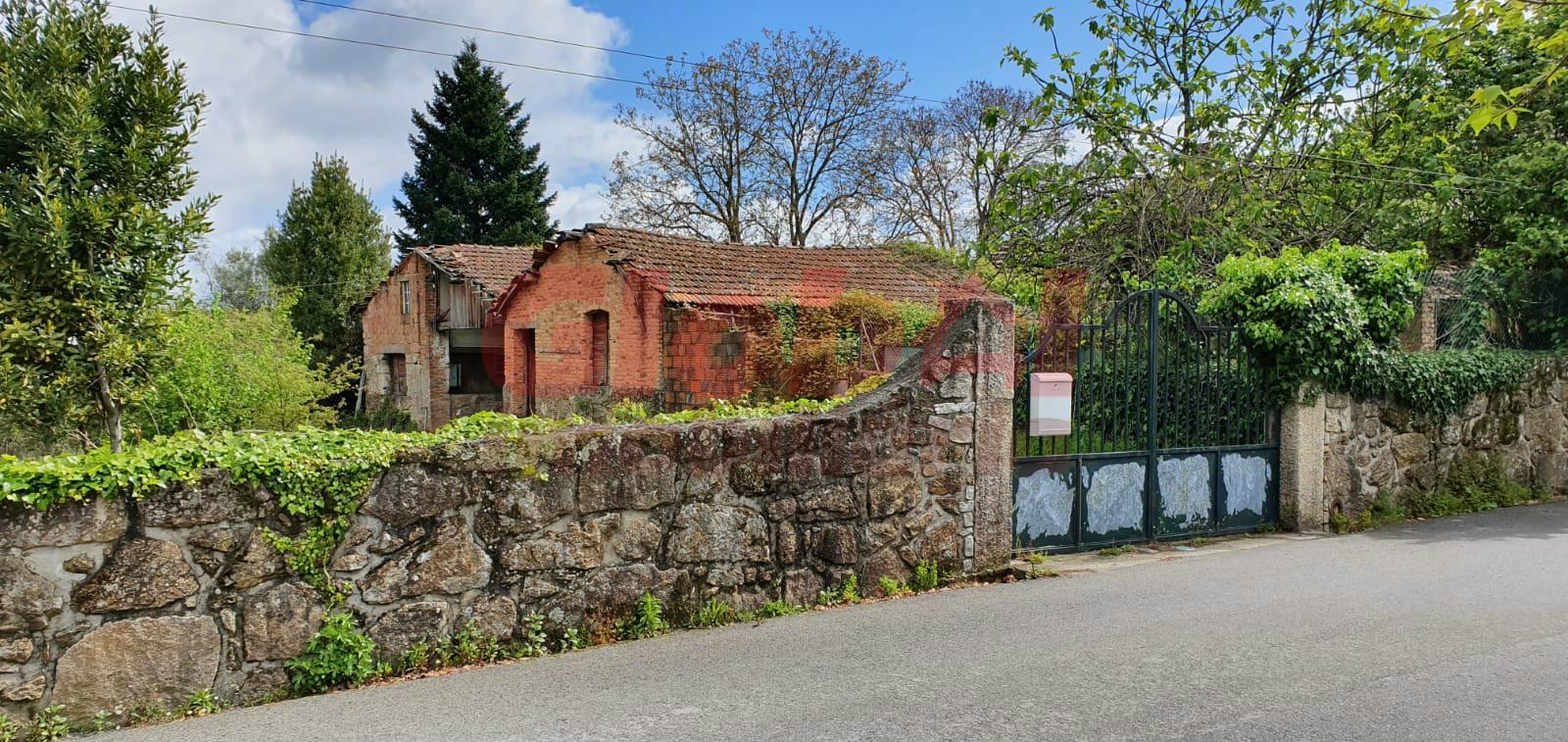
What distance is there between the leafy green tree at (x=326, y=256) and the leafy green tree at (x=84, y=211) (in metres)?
24.2

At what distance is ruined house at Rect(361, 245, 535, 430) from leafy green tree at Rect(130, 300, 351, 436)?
637 centimetres

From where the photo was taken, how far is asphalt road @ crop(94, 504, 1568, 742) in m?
4.59

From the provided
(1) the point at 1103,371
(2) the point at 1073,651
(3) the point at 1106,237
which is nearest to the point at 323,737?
(2) the point at 1073,651

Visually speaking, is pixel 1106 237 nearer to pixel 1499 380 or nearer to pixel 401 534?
pixel 1499 380

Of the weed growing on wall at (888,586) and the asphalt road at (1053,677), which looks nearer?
the asphalt road at (1053,677)

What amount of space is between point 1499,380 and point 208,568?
45.2 feet

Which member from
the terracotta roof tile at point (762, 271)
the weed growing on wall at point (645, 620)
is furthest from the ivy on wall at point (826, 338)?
the weed growing on wall at point (645, 620)

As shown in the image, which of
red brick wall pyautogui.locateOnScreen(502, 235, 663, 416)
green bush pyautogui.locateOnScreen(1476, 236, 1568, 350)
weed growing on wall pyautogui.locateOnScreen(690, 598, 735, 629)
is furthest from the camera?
red brick wall pyautogui.locateOnScreen(502, 235, 663, 416)

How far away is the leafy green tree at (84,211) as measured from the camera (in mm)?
7824

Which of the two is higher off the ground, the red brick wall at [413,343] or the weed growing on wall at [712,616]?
the red brick wall at [413,343]

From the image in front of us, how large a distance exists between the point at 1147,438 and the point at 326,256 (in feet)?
96.4

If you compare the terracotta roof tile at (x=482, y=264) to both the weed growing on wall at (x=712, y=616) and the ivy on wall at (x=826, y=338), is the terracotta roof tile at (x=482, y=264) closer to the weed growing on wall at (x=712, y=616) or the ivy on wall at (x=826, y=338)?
the ivy on wall at (x=826, y=338)

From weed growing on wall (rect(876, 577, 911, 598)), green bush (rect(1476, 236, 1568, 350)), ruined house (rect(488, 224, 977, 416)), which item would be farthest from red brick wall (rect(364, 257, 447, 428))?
green bush (rect(1476, 236, 1568, 350))

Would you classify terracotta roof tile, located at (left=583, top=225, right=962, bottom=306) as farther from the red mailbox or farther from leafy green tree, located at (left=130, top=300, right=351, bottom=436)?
the red mailbox
